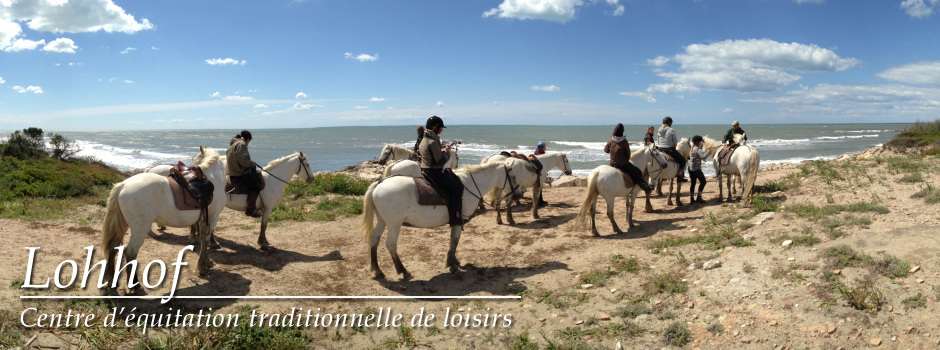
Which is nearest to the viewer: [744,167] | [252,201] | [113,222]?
[113,222]

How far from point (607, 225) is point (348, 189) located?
8.28m

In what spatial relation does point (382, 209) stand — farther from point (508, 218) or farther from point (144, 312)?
point (508, 218)

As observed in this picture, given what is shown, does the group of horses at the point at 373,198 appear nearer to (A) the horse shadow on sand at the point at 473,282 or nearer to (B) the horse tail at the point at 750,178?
(B) the horse tail at the point at 750,178

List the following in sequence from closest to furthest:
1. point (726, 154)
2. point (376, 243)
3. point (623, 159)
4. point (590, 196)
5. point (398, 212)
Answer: point (398, 212)
point (376, 243)
point (590, 196)
point (623, 159)
point (726, 154)

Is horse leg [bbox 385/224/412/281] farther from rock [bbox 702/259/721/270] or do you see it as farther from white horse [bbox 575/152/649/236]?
rock [bbox 702/259/721/270]

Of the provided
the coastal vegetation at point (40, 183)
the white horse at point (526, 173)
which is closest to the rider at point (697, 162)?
the white horse at point (526, 173)

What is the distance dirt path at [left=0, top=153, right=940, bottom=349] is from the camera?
4.68 meters

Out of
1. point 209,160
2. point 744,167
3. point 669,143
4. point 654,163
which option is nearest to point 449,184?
point 209,160

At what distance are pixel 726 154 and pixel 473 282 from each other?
27.0 ft

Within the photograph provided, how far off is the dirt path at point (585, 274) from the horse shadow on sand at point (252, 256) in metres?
0.03

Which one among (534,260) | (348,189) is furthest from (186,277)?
(348,189)

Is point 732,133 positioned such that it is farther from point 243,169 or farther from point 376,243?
point 243,169

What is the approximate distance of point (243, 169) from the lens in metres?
7.91

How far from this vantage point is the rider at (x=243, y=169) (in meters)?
7.73
